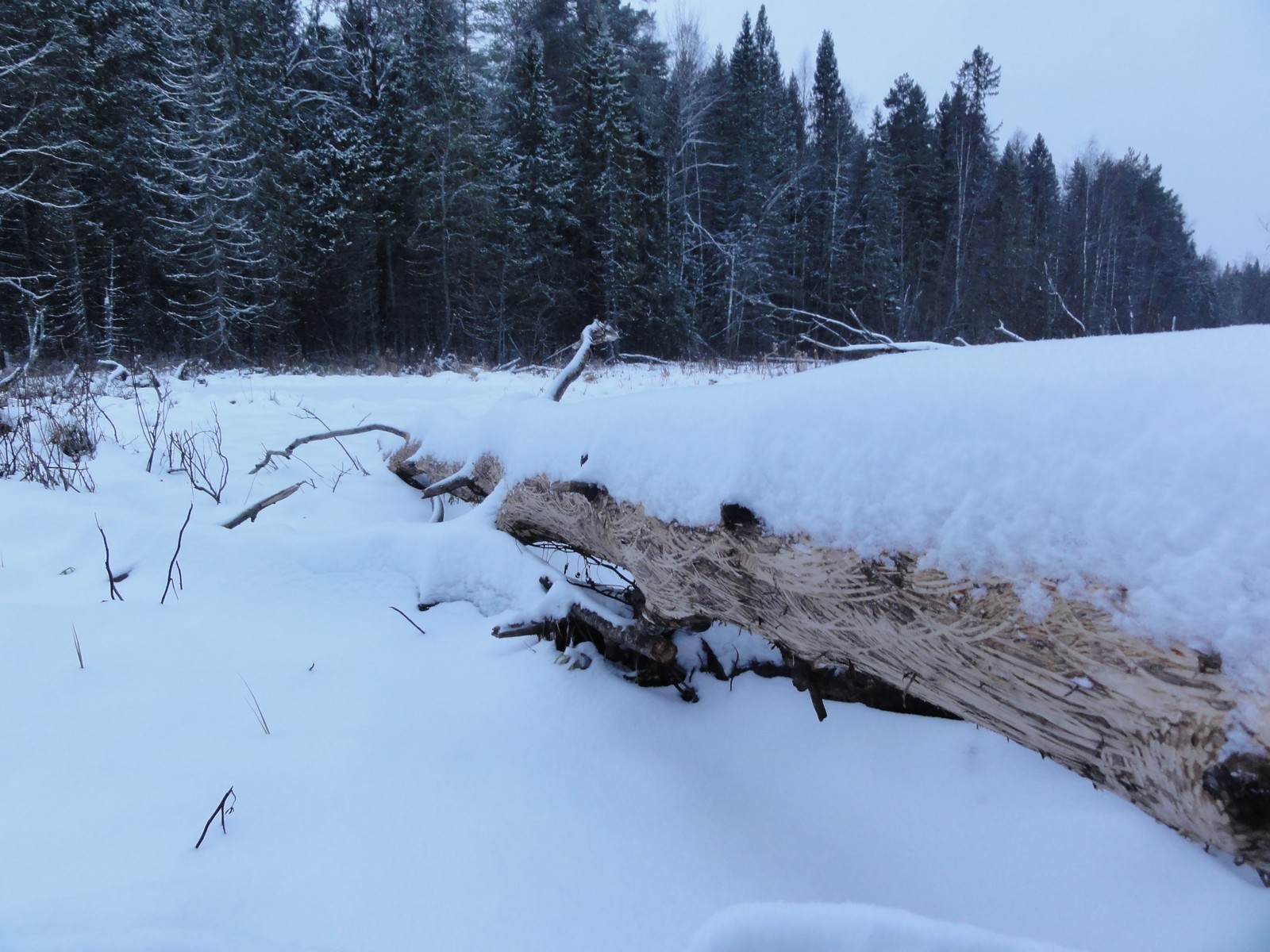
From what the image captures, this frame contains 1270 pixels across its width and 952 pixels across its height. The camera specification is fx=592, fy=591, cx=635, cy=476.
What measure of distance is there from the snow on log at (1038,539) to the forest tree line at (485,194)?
9.77m

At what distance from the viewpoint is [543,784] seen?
5.11ft

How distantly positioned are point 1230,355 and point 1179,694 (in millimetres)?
494

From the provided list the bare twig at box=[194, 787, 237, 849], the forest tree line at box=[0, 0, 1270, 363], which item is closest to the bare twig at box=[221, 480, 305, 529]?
the bare twig at box=[194, 787, 237, 849]

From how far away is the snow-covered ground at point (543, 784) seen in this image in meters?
1.01

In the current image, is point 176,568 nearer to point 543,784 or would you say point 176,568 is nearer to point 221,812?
point 221,812

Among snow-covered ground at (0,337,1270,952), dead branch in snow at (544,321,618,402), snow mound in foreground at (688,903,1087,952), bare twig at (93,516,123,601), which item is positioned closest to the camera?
snow mound in foreground at (688,903,1087,952)

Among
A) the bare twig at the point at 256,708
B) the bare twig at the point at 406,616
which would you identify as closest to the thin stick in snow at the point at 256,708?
the bare twig at the point at 256,708

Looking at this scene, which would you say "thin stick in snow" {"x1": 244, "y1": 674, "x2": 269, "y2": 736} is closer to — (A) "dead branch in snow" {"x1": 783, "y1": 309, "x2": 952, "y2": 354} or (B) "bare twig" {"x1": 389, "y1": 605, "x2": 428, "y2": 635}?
(B) "bare twig" {"x1": 389, "y1": 605, "x2": 428, "y2": 635}

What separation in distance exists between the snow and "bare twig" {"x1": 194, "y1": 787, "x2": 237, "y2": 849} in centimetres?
119

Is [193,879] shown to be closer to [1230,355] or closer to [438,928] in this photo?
[438,928]

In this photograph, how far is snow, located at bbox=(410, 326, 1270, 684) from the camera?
0.71 m

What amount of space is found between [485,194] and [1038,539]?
18.9m

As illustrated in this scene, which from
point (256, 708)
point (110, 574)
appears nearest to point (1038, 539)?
point (256, 708)

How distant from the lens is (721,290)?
69.0 ft
